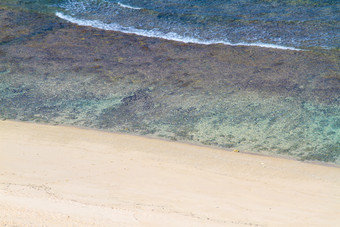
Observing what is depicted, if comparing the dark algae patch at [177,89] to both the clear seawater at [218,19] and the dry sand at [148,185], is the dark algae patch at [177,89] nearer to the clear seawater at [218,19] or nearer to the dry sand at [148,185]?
the dry sand at [148,185]

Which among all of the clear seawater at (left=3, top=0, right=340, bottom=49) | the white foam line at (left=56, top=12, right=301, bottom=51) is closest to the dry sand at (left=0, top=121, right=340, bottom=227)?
the white foam line at (left=56, top=12, right=301, bottom=51)

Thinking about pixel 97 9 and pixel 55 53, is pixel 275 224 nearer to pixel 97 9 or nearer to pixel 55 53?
pixel 55 53

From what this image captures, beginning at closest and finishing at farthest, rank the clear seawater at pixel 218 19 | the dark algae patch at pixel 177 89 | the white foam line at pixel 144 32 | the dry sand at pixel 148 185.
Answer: the dry sand at pixel 148 185, the dark algae patch at pixel 177 89, the white foam line at pixel 144 32, the clear seawater at pixel 218 19

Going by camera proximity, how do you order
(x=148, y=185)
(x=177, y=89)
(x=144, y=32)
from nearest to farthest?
(x=148, y=185), (x=177, y=89), (x=144, y=32)

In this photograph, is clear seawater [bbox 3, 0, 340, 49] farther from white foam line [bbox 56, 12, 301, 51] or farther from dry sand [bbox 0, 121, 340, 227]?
dry sand [bbox 0, 121, 340, 227]

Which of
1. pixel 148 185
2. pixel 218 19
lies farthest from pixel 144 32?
pixel 148 185

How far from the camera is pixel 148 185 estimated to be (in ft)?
13.7

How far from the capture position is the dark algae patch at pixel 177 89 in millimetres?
5340

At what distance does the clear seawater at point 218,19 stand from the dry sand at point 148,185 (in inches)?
174

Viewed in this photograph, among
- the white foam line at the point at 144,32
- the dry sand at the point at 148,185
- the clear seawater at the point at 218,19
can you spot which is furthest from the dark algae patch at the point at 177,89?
the clear seawater at the point at 218,19

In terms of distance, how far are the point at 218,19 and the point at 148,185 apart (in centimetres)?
657

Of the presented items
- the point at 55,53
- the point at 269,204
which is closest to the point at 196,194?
the point at 269,204

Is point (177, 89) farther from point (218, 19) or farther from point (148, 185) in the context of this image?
point (218, 19)

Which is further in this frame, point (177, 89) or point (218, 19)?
point (218, 19)
